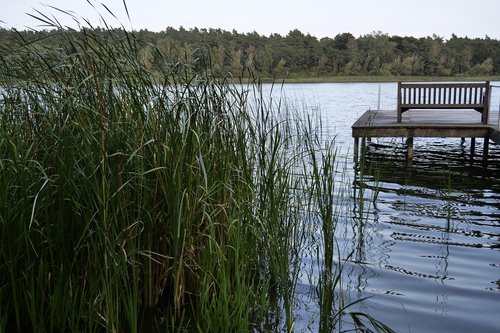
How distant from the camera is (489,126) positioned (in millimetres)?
8906

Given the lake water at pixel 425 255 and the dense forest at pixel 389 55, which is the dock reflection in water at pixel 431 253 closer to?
the lake water at pixel 425 255

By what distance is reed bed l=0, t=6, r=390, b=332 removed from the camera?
239 centimetres

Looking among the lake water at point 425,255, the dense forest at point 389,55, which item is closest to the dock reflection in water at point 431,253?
the lake water at point 425,255

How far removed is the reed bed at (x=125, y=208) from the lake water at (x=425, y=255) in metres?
0.71

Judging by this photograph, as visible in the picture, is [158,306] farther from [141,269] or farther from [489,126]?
[489,126]

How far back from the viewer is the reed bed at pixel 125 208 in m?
2.39

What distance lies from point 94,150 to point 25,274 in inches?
25.5

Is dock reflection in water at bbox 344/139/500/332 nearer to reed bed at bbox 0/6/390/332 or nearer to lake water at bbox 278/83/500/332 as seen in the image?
lake water at bbox 278/83/500/332

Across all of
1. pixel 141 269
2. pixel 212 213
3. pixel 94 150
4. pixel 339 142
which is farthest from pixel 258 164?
pixel 339 142

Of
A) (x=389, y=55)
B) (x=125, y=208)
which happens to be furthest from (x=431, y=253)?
(x=389, y=55)

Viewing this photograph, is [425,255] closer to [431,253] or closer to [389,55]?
[431,253]

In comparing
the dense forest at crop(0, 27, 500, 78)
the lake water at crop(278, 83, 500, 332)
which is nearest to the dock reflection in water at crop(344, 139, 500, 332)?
the lake water at crop(278, 83, 500, 332)

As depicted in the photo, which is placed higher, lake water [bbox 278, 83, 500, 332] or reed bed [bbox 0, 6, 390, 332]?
reed bed [bbox 0, 6, 390, 332]

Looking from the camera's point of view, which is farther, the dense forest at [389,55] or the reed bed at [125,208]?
the dense forest at [389,55]
